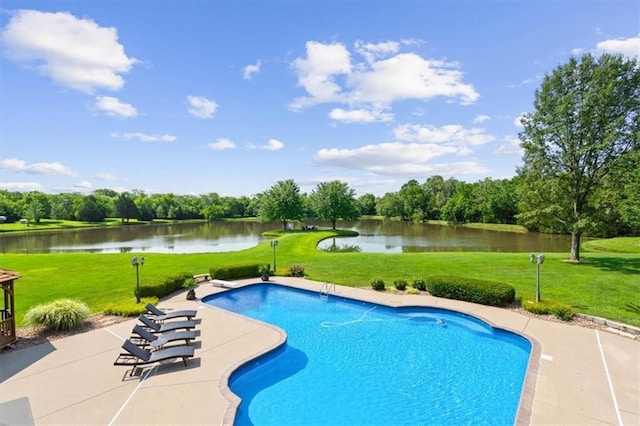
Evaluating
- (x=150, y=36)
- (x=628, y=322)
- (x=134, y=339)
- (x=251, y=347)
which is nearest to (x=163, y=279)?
(x=134, y=339)

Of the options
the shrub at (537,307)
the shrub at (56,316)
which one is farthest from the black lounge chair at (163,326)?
the shrub at (537,307)

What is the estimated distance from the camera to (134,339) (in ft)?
30.7

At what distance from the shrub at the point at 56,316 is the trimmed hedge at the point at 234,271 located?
687cm

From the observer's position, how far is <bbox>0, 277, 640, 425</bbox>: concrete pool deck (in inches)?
233

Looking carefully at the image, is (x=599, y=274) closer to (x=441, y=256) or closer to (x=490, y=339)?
(x=441, y=256)

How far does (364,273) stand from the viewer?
17.9 metres

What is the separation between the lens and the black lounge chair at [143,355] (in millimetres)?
7523

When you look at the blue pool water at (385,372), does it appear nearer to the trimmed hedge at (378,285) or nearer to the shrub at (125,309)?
the trimmed hedge at (378,285)

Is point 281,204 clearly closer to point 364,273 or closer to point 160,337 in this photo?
point 364,273

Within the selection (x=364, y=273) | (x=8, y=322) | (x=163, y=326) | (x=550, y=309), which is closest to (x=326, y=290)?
(x=364, y=273)

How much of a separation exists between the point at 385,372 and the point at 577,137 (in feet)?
57.4

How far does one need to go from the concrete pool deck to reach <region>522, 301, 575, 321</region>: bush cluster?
606 mm

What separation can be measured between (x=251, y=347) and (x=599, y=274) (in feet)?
55.2

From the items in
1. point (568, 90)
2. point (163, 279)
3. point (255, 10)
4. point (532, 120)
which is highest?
point (255, 10)
